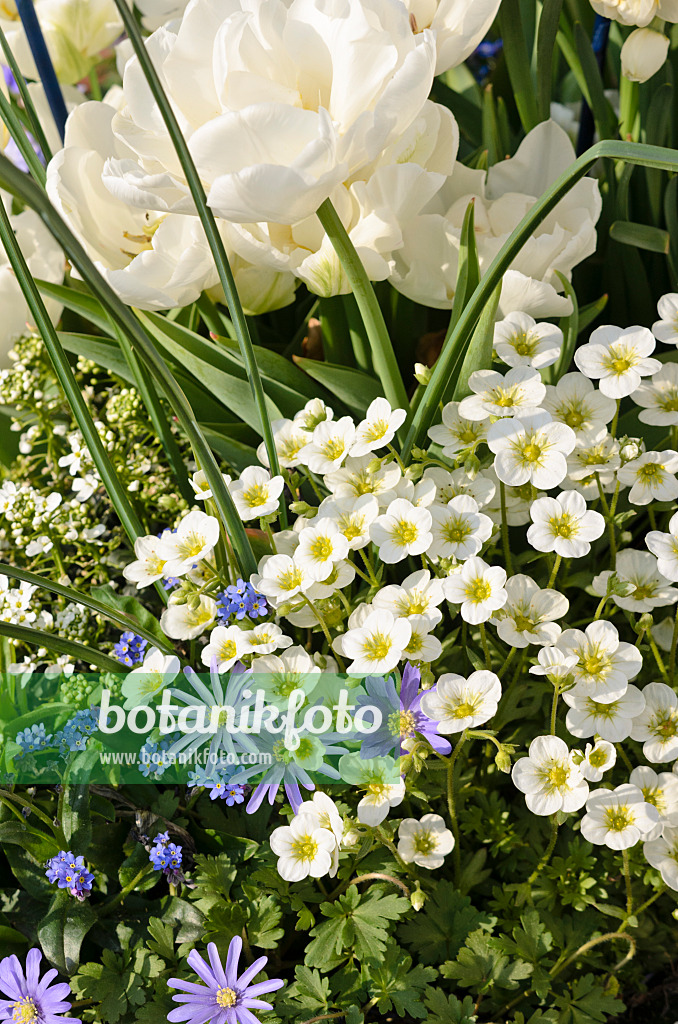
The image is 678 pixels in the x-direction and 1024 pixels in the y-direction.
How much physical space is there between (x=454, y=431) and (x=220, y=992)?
48cm

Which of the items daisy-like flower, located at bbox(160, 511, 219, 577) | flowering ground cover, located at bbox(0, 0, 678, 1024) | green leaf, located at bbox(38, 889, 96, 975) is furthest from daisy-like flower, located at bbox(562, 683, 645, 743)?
green leaf, located at bbox(38, 889, 96, 975)

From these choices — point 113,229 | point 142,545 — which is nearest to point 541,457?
point 142,545

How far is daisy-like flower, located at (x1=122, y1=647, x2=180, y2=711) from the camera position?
69 centimetres

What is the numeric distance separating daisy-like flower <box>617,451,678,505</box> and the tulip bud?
41cm

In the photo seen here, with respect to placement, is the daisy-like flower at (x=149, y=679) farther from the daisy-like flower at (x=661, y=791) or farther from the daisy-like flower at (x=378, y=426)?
the daisy-like flower at (x=661, y=791)

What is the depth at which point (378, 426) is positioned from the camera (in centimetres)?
71

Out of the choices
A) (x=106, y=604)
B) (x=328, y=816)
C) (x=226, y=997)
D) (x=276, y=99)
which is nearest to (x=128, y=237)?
(x=276, y=99)

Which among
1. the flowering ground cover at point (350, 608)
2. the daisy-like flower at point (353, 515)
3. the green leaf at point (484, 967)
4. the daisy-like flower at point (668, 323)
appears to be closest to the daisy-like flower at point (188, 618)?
the flowering ground cover at point (350, 608)

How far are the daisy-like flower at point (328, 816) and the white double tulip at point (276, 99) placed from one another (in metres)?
0.44

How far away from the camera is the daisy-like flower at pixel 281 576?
2.16 ft

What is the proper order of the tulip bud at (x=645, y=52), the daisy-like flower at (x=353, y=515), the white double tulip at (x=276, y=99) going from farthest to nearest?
the tulip bud at (x=645, y=52), the daisy-like flower at (x=353, y=515), the white double tulip at (x=276, y=99)

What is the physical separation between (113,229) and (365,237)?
0.25 m

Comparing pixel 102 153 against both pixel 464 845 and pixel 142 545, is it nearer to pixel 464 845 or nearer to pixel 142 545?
pixel 142 545

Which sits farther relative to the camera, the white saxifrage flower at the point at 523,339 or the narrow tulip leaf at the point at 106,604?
the white saxifrage flower at the point at 523,339
